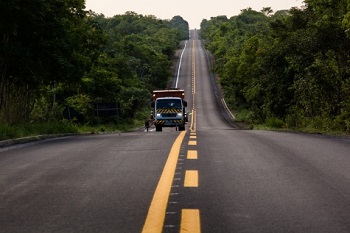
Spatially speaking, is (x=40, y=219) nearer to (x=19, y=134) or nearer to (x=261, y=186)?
(x=261, y=186)

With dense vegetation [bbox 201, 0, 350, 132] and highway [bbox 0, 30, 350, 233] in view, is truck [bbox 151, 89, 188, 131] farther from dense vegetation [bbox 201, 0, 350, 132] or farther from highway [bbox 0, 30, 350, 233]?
highway [bbox 0, 30, 350, 233]

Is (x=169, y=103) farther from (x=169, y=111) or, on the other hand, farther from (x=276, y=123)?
(x=276, y=123)

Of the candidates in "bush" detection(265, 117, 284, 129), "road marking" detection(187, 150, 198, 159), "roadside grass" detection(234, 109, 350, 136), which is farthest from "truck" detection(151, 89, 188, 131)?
"road marking" detection(187, 150, 198, 159)

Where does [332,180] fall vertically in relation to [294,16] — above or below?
below

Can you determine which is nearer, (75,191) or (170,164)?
(75,191)

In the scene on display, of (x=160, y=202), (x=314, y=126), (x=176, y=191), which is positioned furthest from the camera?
(x=314, y=126)

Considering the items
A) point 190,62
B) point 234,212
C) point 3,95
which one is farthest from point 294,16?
point 190,62

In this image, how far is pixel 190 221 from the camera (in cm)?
536

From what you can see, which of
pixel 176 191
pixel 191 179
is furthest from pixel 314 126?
pixel 176 191

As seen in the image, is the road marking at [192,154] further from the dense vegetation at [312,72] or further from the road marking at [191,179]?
the dense vegetation at [312,72]

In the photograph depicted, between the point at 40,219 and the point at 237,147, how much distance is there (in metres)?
8.41

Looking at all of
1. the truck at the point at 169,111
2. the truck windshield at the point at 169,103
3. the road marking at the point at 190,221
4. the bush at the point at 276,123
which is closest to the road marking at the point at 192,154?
the road marking at the point at 190,221

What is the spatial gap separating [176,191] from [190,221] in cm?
166

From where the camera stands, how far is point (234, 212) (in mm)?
5832
